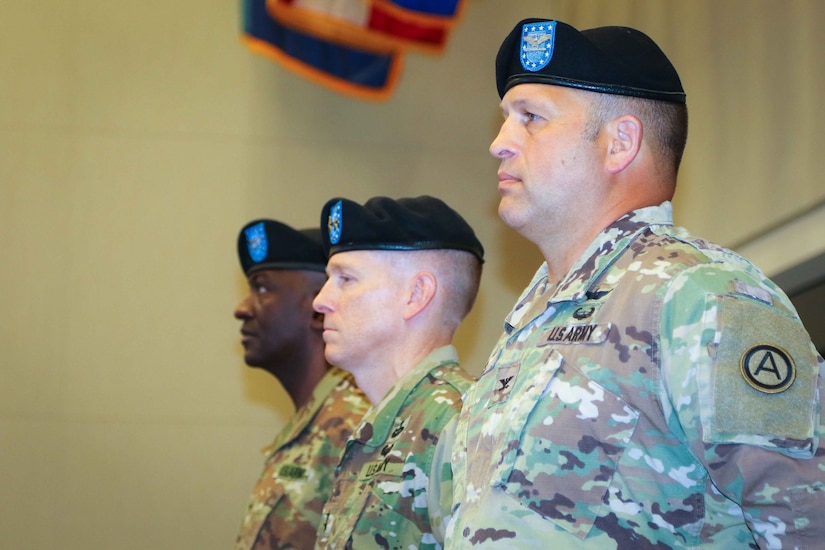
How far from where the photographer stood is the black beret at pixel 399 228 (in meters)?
2.55

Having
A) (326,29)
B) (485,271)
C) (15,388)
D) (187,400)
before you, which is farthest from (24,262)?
(485,271)

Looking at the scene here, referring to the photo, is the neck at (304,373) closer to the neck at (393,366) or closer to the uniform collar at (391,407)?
the neck at (393,366)

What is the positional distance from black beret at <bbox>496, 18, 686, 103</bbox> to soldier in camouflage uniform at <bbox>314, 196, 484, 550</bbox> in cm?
77

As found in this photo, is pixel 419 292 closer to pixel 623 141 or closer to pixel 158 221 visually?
pixel 623 141

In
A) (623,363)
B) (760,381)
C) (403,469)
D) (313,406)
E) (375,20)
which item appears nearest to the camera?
(760,381)

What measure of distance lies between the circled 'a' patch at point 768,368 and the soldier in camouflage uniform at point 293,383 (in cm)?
177

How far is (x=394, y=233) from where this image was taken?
8.36ft

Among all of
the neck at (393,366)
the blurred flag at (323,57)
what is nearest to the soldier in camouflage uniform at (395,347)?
the neck at (393,366)

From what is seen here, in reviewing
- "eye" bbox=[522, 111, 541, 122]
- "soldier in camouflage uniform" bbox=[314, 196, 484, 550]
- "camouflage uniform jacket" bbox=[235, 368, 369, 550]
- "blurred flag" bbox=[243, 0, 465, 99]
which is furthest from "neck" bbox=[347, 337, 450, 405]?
"blurred flag" bbox=[243, 0, 465, 99]

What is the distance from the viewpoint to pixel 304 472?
9.53 ft

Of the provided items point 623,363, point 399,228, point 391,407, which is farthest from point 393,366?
point 623,363

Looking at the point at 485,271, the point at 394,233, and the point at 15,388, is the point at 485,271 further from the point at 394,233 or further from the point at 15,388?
the point at 394,233

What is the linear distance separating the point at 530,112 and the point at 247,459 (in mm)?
3401

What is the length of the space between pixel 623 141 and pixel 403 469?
0.86 metres
